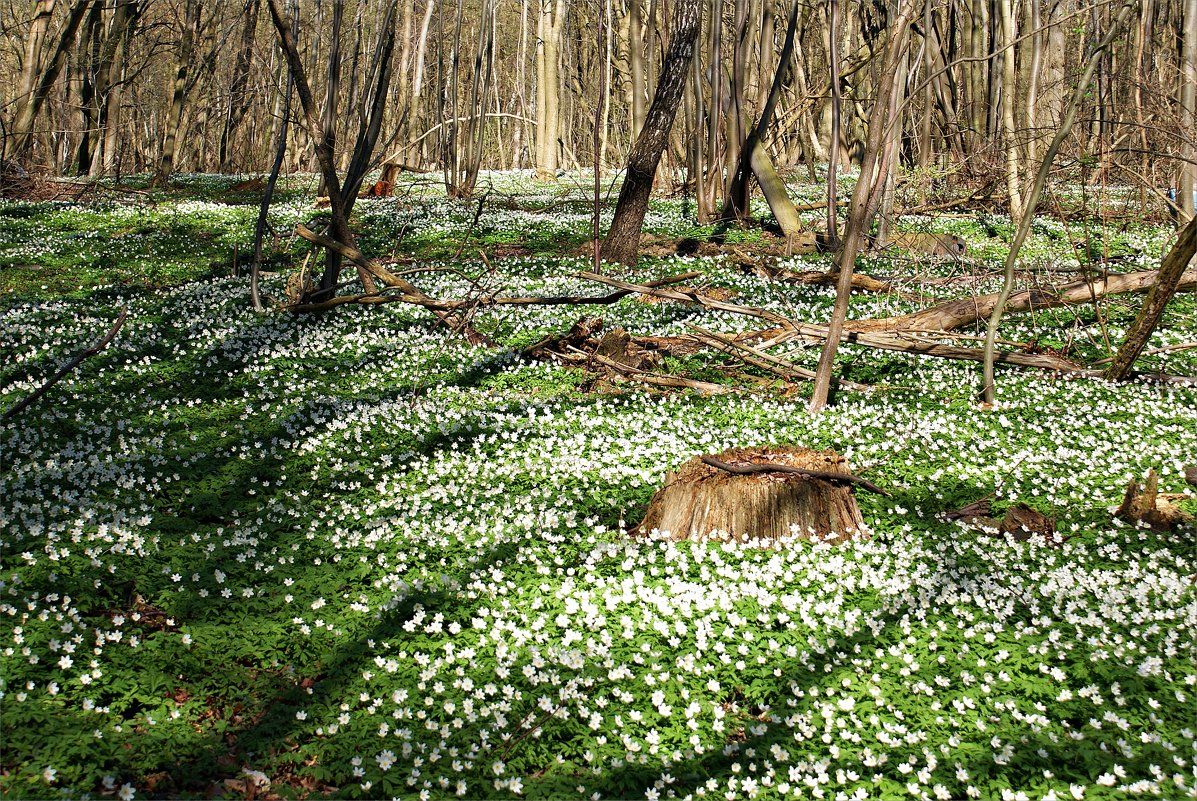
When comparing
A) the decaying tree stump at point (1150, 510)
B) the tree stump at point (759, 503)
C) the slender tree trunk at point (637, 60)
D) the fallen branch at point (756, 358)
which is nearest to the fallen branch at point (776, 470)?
the tree stump at point (759, 503)

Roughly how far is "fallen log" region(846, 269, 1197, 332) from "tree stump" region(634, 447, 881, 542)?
5.08 metres

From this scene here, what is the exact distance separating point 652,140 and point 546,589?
36.8 ft

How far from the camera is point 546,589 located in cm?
543

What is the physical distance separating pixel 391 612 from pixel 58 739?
1.85 meters

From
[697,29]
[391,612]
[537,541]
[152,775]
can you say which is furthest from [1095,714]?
[697,29]

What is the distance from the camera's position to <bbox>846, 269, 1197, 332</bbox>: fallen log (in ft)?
35.5

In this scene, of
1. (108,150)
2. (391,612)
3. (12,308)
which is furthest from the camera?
(108,150)

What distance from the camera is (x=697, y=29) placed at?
14766 mm

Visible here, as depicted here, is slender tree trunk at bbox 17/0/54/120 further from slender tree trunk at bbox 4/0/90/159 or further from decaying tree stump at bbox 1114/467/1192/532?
decaying tree stump at bbox 1114/467/1192/532

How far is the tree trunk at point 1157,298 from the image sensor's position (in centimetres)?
839

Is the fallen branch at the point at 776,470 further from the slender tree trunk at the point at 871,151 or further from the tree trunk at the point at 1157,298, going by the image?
the tree trunk at the point at 1157,298

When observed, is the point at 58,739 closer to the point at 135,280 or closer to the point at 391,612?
the point at 391,612

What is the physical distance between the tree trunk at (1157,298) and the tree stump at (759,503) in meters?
5.16

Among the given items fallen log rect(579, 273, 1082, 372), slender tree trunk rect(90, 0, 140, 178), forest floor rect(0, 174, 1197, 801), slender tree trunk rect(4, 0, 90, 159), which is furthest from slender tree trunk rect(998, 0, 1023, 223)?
slender tree trunk rect(90, 0, 140, 178)
